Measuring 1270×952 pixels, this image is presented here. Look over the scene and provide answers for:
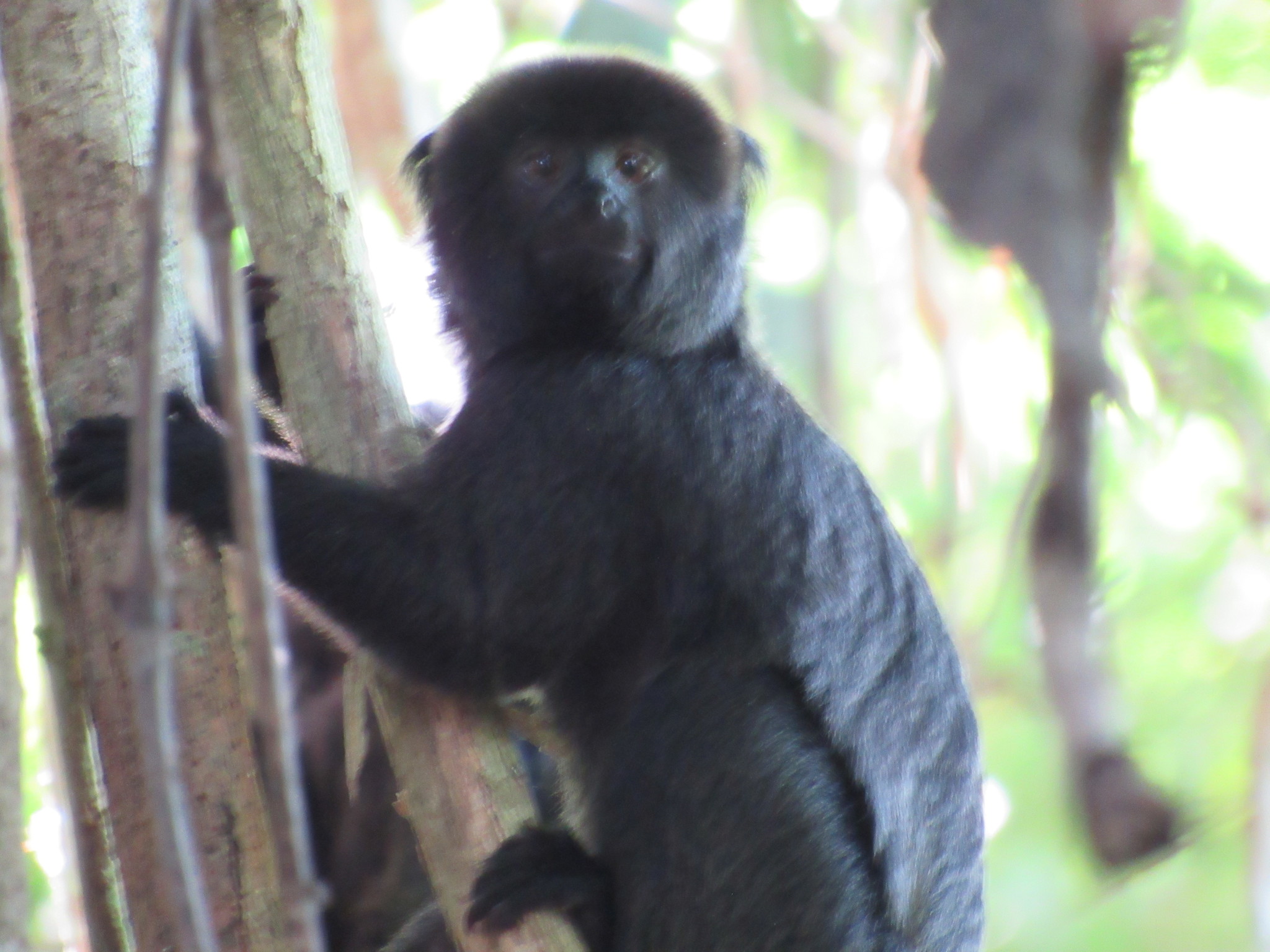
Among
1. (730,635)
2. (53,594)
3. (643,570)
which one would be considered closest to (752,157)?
(643,570)

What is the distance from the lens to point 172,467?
3.11 metres

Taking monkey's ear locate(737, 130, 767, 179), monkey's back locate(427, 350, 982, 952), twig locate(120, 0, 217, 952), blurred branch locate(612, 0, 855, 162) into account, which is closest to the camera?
twig locate(120, 0, 217, 952)

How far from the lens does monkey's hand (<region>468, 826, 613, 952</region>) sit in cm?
290

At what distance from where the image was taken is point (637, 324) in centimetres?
382

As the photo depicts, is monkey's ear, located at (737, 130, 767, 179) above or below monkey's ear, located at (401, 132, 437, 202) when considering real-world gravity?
below

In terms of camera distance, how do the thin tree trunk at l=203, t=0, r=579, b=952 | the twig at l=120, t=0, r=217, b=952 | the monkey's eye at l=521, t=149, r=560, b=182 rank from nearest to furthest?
1. the twig at l=120, t=0, r=217, b=952
2. the thin tree trunk at l=203, t=0, r=579, b=952
3. the monkey's eye at l=521, t=149, r=560, b=182

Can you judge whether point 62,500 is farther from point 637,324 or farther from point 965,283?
point 965,283

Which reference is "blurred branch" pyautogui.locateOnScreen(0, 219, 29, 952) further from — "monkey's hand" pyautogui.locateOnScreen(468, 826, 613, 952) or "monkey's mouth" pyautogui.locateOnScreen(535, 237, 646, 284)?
"monkey's mouth" pyautogui.locateOnScreen(535, 237, 646, 284)

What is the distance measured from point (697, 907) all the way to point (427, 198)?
85.6 inches

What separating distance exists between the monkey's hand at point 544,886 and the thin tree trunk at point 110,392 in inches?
18.9

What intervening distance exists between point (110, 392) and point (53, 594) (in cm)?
42

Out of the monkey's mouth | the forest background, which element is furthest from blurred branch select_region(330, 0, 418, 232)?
the monkey's mouth

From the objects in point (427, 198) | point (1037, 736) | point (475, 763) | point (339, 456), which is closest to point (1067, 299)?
point (475, 763)

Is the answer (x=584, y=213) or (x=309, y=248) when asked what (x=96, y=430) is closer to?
(x=309, y=248)
